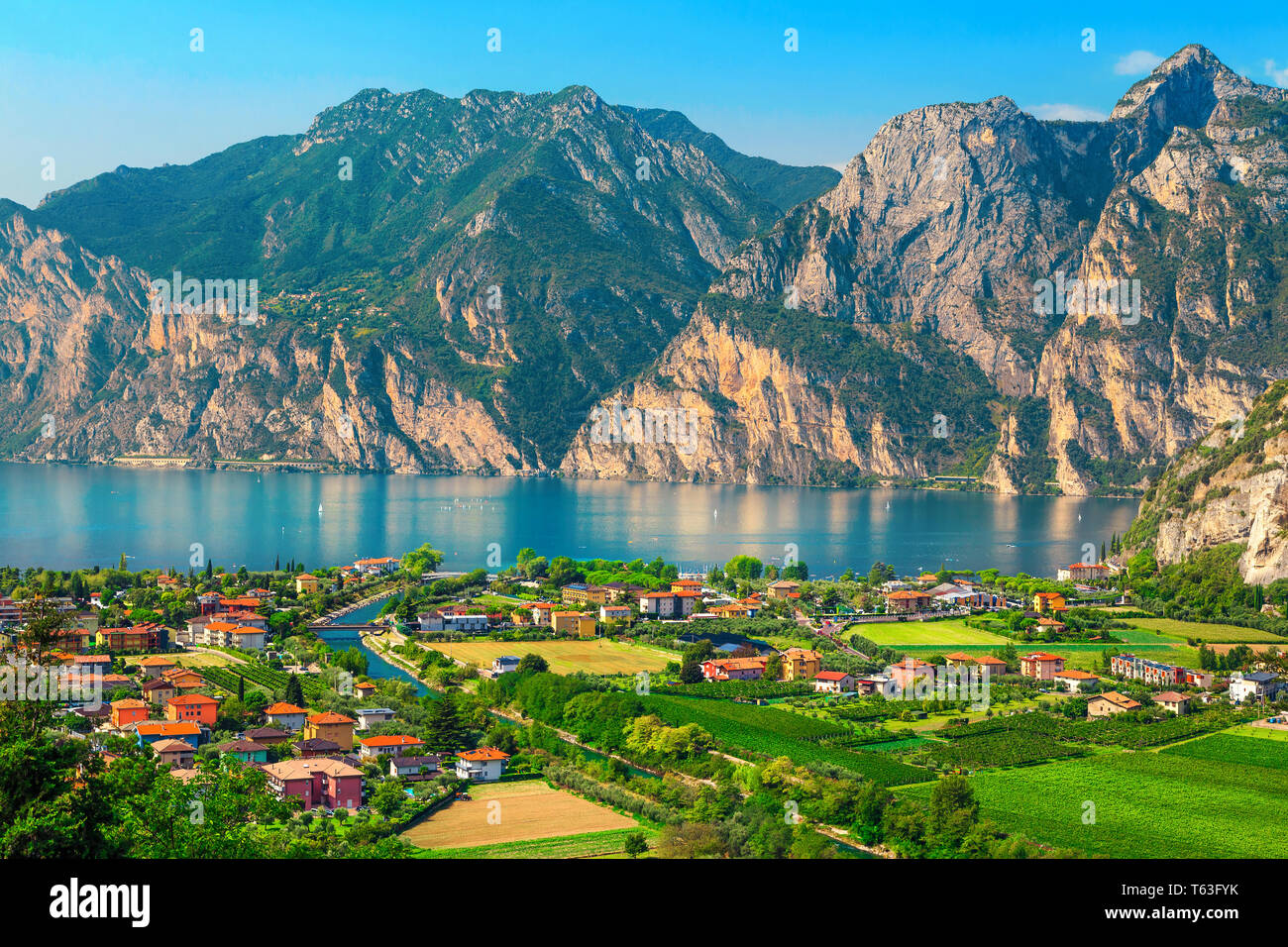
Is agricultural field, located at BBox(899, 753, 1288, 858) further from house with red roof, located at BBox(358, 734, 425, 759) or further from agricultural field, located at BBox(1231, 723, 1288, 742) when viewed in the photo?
house with red roof, located at BBox(358, 734, 425, 759)

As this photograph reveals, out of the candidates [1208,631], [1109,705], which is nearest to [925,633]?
[1208,631]

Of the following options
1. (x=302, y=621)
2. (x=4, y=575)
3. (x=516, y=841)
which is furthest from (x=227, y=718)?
(x=4, y=575)

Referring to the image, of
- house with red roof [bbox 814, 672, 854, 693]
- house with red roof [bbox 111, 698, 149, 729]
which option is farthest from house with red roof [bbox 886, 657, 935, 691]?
house with red roof [bbox 111, 698, 149, 729]

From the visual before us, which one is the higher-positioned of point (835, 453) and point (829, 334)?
point (829, 334)

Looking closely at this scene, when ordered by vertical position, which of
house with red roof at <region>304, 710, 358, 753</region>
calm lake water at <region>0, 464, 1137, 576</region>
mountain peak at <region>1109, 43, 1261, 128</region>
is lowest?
house with red roof at <region>304, 710, 358, 753</region>

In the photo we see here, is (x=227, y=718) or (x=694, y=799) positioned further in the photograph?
(x=227, y=718)

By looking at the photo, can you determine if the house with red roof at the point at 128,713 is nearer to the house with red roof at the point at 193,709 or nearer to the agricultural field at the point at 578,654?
the house with red roof at the point at 193,709

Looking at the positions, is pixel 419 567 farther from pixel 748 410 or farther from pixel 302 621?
pixel 748 410
